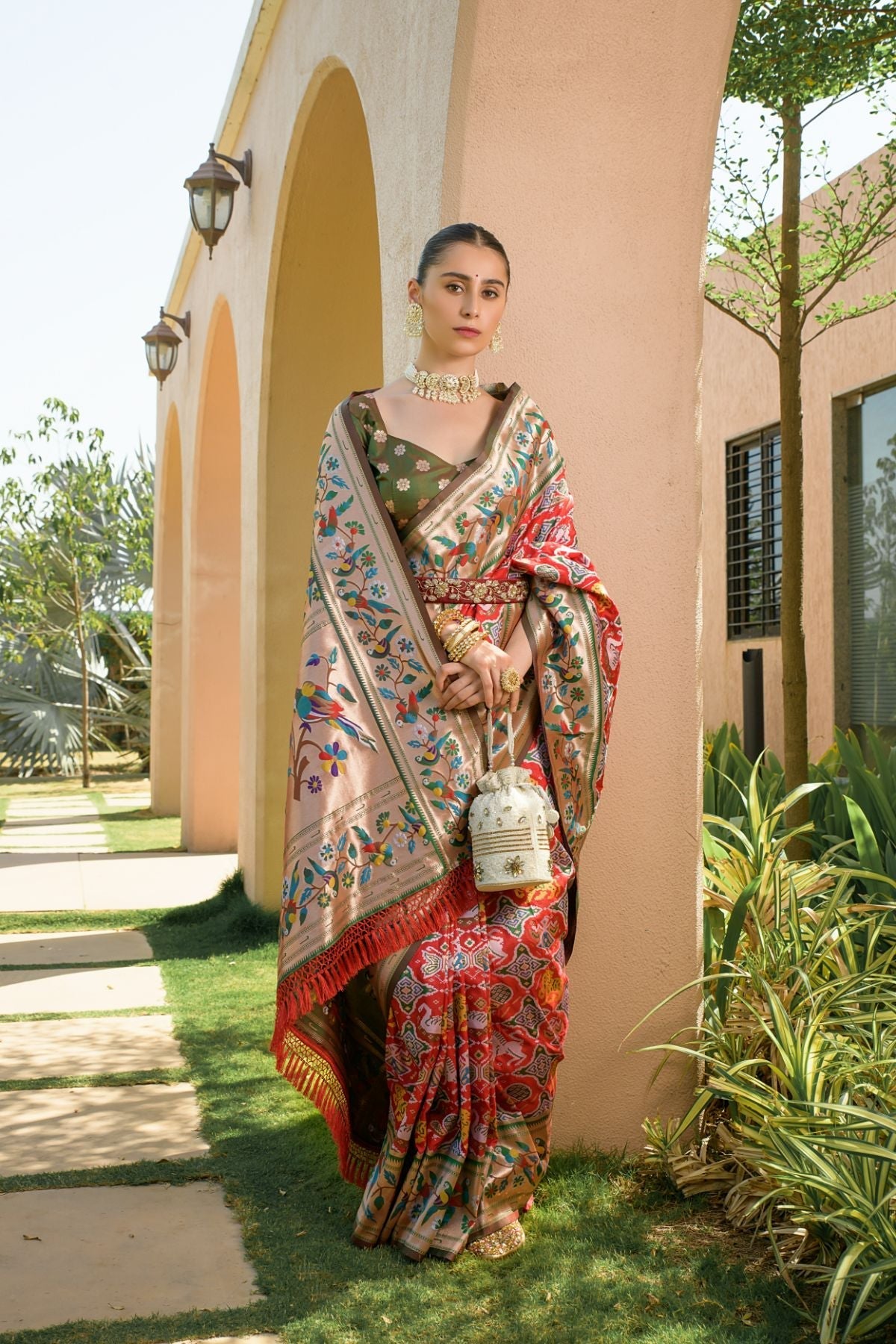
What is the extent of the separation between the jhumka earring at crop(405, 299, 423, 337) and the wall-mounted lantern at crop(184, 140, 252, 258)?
463 centimetres

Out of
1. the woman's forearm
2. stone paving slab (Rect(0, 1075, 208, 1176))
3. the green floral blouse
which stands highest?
the green floral blouse

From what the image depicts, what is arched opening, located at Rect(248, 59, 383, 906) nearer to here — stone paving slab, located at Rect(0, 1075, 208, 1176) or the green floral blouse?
stone paving slab, located at Rect(0, 1075, 208, 1176)

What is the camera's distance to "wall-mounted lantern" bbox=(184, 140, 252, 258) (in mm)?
7172

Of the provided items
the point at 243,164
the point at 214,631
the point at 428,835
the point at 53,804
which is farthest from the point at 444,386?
the point at 53,804

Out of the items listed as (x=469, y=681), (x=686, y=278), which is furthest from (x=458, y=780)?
(x=686, y=278)

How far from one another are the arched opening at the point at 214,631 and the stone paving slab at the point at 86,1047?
4.78 metres

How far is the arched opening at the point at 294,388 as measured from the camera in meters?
6.18

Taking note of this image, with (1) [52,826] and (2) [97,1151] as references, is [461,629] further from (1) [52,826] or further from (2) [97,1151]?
(1) [52,826]

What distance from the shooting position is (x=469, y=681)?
2760 millimetres

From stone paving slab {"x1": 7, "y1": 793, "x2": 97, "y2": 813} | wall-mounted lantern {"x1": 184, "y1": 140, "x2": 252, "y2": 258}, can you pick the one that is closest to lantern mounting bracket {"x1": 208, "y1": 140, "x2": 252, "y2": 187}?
wall-mounted lantern {"x1": 184, "y1": 140, "x2": 252, "y2": 258}

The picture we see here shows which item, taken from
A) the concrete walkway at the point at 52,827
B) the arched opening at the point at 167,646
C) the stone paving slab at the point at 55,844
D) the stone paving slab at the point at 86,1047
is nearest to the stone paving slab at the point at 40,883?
the stone paving slab at the point at 55,844

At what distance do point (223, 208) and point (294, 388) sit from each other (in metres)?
1.45

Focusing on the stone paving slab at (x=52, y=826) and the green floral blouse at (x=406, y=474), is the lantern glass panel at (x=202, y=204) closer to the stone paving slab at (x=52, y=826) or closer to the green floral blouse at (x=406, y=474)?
the green floral blouse at (x=406, y=474)

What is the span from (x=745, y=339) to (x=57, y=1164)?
8643mm
